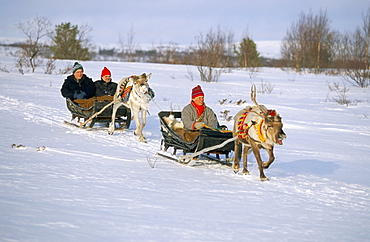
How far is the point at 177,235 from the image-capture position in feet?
14.9

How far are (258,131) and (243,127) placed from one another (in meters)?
0.40

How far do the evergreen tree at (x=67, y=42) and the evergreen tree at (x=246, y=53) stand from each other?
58.1 ft

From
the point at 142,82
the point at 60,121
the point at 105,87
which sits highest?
the point at 142,82

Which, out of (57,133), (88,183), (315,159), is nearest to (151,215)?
(88,183)

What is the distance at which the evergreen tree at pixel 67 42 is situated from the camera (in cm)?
4596

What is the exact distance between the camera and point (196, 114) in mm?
8430

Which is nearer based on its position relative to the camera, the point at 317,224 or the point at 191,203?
the point at 317,224

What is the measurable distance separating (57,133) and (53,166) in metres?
3.85

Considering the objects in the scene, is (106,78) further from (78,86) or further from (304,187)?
(304,187)

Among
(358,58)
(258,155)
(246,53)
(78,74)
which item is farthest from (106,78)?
(246,53)

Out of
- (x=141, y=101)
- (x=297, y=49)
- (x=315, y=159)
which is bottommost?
(x=315, y=159)

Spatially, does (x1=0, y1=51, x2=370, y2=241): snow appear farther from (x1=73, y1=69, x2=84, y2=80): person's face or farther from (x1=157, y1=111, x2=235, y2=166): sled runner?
(x1=73, y1=69, x2=84, y2=80): person's face

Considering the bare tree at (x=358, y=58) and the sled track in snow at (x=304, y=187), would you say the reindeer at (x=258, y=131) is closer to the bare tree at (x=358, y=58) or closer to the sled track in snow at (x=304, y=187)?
the sled track in snow at (x=304, y=187)

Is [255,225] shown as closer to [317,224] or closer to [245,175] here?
[317,224]
